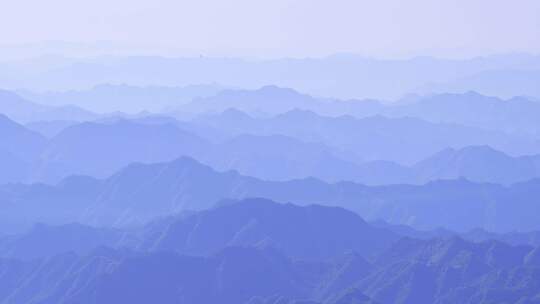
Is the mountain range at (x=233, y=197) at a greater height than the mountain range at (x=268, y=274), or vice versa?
the mountain range at (x=268, y=274)

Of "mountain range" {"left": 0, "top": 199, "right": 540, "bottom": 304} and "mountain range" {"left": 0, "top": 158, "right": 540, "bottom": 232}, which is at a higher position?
"mountain range" {"left": 0, "top": 199, "right": 540, "bottom": 304}

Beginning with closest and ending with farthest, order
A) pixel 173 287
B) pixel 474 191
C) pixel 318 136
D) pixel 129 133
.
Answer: pixel 173 287
pixel 474 191
pixel 129 133
pixel 318 136

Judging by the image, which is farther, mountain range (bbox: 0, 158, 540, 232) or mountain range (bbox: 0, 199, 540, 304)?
mountain range (bbox: 0, 158, 540, 232)

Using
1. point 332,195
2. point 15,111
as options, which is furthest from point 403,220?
point 15,111

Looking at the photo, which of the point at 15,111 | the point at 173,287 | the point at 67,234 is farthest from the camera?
the point at 15,111

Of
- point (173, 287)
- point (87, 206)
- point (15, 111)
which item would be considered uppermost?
point (173, 287)

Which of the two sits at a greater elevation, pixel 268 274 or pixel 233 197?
pixel 268 274

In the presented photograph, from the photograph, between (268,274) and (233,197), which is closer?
(268,274)

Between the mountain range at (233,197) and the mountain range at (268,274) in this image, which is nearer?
the mountain range at (268,274)

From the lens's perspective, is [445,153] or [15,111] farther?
[15,111]

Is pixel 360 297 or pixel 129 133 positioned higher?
pixel 360 297

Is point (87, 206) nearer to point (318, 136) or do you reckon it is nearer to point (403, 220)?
point (403, 220)
